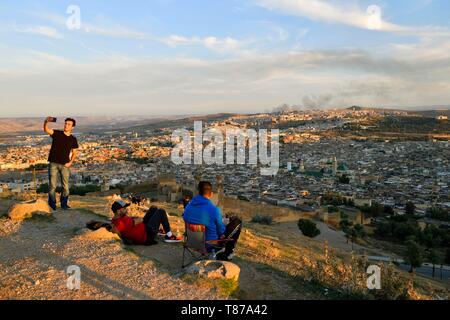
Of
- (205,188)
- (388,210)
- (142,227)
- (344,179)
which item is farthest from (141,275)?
(344,179)

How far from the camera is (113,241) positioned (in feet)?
20.2

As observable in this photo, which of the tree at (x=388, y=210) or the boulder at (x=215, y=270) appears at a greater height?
the boulder at (x=215, y=270)

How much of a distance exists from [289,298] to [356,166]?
57.3 metres

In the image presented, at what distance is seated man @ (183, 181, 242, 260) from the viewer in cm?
536

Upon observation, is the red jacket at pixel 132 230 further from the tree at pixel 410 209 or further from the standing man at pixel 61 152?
the tree at pixel 410 209

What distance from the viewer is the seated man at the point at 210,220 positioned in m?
5.36

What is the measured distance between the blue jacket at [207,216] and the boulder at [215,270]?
1.75 feet

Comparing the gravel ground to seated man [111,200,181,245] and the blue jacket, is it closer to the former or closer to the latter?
seated man [111,200,181,245]

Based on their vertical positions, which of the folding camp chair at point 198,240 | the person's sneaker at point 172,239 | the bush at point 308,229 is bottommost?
the bush at point 308,229

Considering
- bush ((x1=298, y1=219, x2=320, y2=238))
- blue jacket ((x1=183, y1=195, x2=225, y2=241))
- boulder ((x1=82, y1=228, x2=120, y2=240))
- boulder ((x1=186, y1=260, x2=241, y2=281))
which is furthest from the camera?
bush ((x1=298, y1=219, x2=320, y2=238))

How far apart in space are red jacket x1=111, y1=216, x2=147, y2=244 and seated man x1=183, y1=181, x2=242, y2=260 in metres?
1.21

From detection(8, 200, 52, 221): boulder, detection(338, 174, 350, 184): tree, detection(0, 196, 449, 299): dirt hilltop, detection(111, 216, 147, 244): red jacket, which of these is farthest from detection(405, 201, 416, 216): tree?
detection(111, 216, 147, 244): red jacket

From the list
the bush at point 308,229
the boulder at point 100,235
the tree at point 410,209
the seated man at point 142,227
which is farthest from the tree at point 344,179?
the boulder at point 100,235
